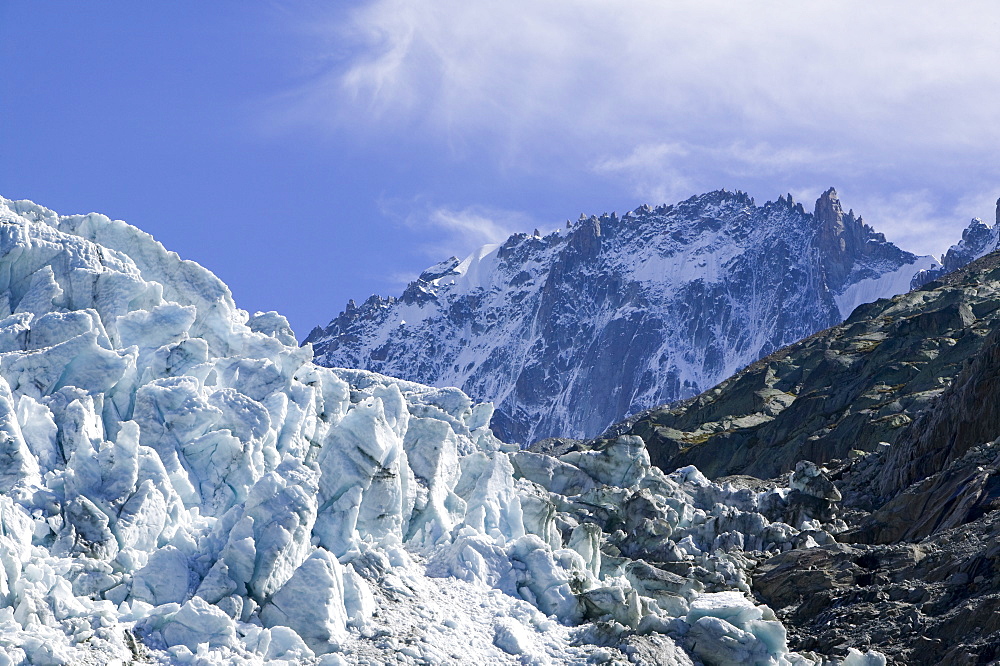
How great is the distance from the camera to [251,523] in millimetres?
40344

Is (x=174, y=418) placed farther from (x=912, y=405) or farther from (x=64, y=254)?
(x=912, y=405)

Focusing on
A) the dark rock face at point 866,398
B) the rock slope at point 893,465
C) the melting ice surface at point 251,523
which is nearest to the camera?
the melting ice surface at point 251,523

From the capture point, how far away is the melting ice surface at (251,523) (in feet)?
122

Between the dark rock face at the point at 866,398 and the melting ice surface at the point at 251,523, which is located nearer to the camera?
the melting ice surface at the point at 251,523

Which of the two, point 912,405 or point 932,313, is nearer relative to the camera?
point 912,405

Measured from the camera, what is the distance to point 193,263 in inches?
2255

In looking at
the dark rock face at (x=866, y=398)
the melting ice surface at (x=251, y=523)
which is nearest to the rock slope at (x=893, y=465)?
the dark rock face at (x=866, y=398)

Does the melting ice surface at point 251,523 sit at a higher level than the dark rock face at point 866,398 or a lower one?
lower

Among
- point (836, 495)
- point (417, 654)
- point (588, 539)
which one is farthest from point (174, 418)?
point (836, 495)

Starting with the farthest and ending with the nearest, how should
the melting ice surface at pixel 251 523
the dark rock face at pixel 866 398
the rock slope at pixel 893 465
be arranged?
the dark rock face at pixel 866 398, the rock slope at pixel 893 465, the melting ice surface at pixel 251 523

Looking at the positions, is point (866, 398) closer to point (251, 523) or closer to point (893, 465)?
point (893, 465)

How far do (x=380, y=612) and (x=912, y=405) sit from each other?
7024cm

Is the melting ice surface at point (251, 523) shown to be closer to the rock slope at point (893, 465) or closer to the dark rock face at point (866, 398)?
the rock slope at point (893, 465)

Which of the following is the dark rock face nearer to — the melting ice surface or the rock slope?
the rock slope
